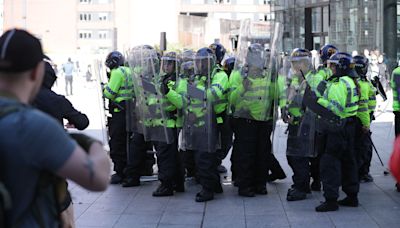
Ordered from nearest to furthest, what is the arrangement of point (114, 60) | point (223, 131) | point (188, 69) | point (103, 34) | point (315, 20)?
point (188, 69) → point (223, 131) → point (114, 60) → point (315, 20) → point (103, 34)

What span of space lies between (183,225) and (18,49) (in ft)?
16.0

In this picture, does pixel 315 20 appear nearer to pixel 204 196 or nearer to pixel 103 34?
pixel 204 196

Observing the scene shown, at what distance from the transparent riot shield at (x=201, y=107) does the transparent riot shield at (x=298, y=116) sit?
93 centimetres

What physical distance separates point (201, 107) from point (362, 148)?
233 cm

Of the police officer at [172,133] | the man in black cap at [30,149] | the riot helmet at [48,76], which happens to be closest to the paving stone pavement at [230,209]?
the police officer at [172,133]

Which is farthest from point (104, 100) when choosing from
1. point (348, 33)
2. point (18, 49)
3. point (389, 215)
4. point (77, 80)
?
point (77, 80)

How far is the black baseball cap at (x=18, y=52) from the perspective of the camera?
2.44 m

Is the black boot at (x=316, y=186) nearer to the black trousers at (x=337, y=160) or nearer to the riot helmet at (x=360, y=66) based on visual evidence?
the black trousers at (x=337, y=160)

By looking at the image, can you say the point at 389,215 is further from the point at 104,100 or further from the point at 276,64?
the point at 104,100

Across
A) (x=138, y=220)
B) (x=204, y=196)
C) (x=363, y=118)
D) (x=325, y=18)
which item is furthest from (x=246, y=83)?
(x=325, y=18)

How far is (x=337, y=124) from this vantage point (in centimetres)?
743

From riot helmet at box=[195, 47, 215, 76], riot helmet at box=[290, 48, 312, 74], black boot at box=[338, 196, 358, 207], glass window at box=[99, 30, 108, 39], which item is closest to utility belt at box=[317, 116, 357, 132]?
riot helmet at box=[290, 48, 312, 74]

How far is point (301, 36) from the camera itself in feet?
101

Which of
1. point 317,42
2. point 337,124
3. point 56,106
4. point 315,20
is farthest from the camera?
point 315,20
